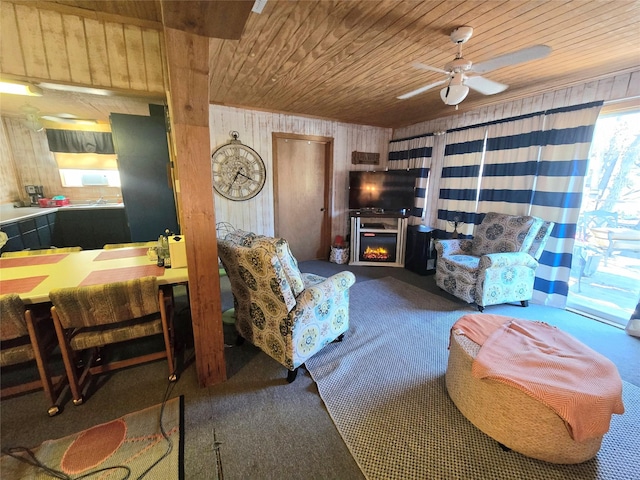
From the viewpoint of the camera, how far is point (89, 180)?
467 cm

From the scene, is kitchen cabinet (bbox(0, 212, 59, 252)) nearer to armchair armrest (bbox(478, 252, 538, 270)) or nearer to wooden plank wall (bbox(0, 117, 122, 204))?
wooden plank wall (bbox(0, 117, 122, 204))

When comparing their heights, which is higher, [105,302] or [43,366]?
[105,302]

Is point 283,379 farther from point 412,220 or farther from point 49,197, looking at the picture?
point 49,197

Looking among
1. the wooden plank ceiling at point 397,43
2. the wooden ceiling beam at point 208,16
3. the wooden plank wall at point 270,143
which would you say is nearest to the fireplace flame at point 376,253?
the wooden plank wall at point 270,143

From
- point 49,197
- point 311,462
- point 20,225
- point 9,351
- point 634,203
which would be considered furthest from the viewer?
point 49,197

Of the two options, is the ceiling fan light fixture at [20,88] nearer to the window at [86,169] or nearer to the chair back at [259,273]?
the chair back at [259,273]

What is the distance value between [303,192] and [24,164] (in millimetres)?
4469

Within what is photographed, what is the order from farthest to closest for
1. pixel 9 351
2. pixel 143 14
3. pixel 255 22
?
pixel 143 14
pixel 255 22
pixel 9 351

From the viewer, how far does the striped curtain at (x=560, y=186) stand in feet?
8.40

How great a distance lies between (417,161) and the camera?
4273 mm

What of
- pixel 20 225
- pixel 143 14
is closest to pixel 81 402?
pixel 143 14

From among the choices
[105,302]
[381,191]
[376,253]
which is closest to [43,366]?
[105,302]

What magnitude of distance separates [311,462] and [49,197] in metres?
5.82

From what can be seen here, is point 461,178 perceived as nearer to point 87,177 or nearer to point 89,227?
point 89,227
